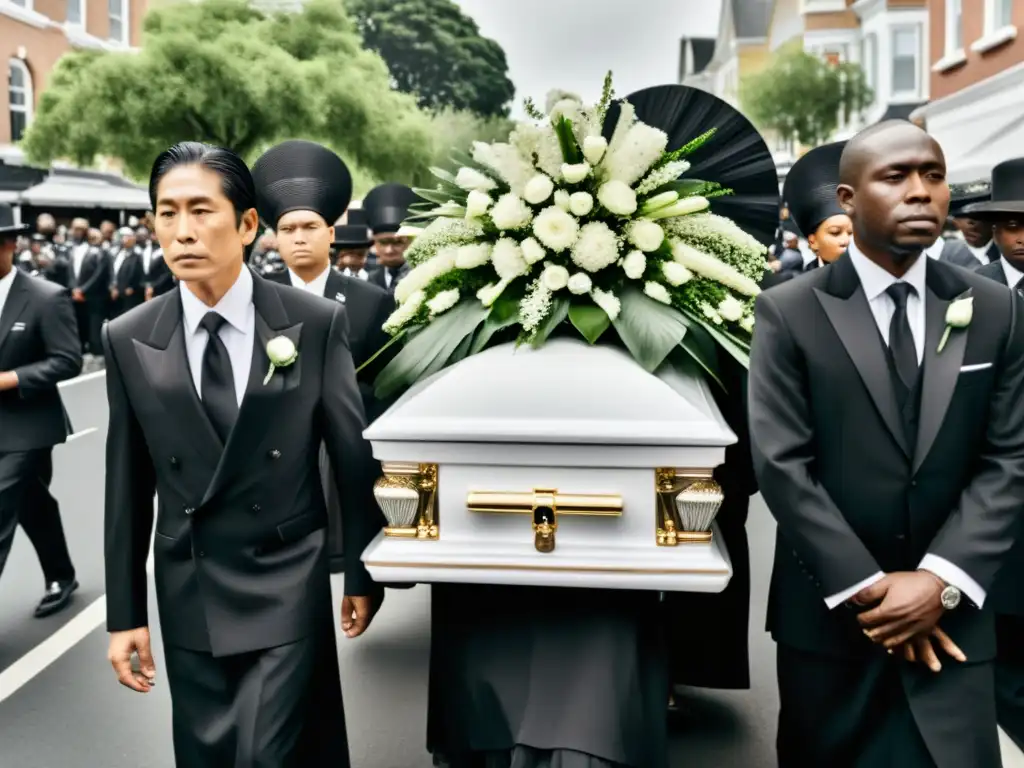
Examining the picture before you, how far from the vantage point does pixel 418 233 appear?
402 centimetres

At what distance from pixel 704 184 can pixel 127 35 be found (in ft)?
148

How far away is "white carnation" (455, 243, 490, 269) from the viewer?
3422 millimetres

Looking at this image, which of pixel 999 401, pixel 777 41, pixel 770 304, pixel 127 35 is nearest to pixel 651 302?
pixel 770 304

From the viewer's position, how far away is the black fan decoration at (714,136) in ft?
14.5

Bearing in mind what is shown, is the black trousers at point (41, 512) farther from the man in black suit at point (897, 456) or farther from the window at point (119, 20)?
the window at point (119, 20)

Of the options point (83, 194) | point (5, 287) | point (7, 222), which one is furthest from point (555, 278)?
point (83, 194)

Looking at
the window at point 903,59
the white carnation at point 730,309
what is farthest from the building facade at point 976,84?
the white carnation at point 730,309

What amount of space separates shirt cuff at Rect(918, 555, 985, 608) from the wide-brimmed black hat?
3.46 meters

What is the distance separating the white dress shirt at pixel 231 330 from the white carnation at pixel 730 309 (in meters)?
1.28

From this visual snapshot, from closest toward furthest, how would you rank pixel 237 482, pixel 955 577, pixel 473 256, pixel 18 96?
pixel 955 577 < pixel 237 482 < pixel 473 256 < pixel 18 96

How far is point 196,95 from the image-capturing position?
28.3 m

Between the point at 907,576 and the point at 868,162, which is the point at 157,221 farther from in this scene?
the point at 907,576

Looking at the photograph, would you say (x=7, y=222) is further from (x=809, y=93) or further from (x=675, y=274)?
(x=809, y=93)

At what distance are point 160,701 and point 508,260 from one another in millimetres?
2687
